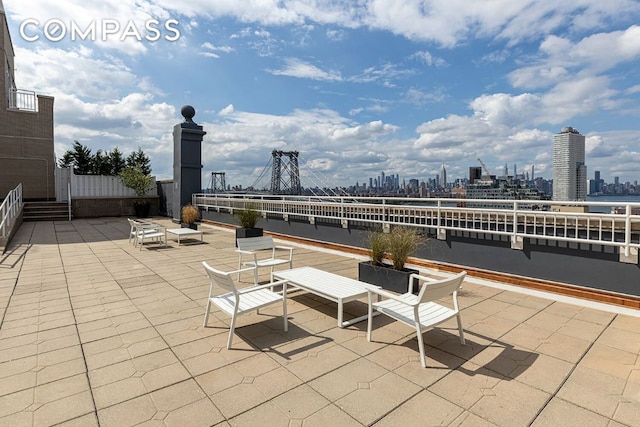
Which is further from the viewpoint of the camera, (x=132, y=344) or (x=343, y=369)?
(x=132, y=344)

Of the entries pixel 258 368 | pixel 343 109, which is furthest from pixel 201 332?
pixel 343 109

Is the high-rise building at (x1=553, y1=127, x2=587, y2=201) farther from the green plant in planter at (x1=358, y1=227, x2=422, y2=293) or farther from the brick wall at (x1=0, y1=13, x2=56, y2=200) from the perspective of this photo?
the brick wall at (x1=0, y1=13, x2=56, y2=200)

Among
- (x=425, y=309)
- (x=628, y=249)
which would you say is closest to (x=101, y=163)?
(x=425, y=309)

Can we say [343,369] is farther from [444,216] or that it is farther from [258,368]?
[444,216]

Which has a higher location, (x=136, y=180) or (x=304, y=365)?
(x=136, y=180)

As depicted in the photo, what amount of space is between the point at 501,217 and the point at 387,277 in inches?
85.4

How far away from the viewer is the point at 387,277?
Result: 4.77 metres

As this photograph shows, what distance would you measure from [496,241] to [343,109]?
18957 mm

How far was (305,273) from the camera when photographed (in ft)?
14.5

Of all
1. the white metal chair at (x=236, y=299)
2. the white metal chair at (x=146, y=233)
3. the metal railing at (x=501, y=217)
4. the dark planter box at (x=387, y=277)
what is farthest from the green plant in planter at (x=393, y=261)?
the white metal chair at (x=146, y=233)

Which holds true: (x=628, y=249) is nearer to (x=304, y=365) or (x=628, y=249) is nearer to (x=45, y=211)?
(x=304, y=365)

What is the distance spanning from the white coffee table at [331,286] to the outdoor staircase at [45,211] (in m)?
16.6

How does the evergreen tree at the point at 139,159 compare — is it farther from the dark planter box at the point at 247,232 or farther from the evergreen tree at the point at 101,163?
the dark planter box at the point at 247,232

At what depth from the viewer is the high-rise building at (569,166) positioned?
14.6 metres
